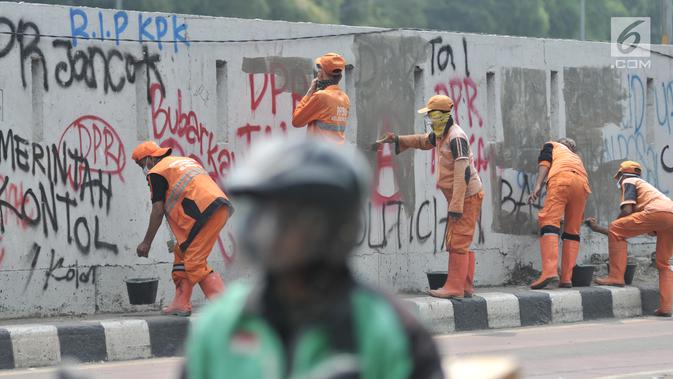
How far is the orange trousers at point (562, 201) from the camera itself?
1370cm

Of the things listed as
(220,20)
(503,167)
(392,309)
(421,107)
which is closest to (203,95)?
(220,20)

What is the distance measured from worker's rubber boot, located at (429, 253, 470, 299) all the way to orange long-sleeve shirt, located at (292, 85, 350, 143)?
1521 mm

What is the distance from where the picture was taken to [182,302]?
34.6ft

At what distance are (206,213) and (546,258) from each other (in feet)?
13.9

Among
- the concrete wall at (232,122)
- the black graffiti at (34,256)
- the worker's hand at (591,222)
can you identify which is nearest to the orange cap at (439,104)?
the concrete wall at (232,122)

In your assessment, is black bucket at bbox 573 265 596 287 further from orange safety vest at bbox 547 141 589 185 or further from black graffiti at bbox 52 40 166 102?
black graffiti at bbox 52 40 166 102

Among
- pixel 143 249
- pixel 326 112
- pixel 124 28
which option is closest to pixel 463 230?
pixel 326 112

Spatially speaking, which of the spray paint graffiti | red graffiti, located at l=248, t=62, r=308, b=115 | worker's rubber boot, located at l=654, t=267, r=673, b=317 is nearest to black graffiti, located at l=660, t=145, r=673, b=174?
worker's rubber boot, located at l=654, t=267, r=673, b=317

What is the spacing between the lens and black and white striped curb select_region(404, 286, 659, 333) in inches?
472

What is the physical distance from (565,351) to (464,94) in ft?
13.8

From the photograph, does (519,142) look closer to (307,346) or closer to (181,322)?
(181,322)

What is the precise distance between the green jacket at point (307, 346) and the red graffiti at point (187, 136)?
30.0 feet

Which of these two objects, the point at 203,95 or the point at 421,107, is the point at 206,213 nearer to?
the point at 203,95

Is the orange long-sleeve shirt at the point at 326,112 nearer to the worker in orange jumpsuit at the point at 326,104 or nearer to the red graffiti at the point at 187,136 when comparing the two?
the worker in orange jumpsuit at the point at 326,104
